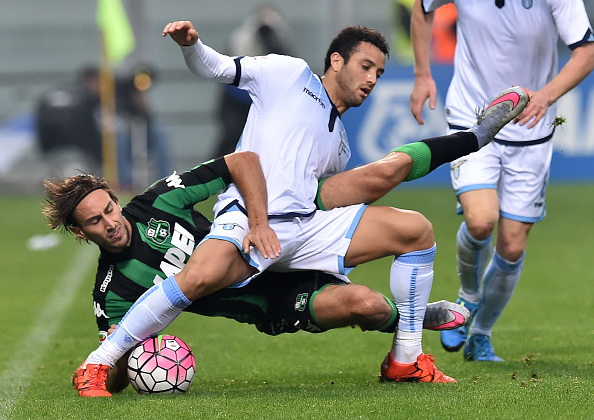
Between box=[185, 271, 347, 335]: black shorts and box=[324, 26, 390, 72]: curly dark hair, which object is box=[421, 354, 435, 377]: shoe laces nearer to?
box=[185, 271, 347, 335]: black shorts

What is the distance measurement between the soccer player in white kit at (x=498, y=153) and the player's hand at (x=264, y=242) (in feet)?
4.52

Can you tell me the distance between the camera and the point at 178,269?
17.4 ft

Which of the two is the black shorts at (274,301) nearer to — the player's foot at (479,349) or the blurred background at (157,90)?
the player's foot at (479,349)

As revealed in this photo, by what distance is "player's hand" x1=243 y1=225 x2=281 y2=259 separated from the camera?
502 cm

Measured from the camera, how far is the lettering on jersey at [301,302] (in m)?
5.25

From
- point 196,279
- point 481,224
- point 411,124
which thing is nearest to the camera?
point 196,279

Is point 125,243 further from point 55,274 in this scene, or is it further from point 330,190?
point 55,274

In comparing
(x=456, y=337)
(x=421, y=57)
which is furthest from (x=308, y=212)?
(x=421, y=57)

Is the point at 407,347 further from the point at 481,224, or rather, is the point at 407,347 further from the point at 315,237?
the point at 481,224

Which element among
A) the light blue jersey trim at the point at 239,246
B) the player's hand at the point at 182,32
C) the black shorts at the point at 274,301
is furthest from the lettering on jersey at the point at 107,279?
the player's hand at the point at 182,32

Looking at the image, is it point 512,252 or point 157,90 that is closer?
point 512,252

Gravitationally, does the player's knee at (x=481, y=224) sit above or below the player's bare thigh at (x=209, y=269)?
below

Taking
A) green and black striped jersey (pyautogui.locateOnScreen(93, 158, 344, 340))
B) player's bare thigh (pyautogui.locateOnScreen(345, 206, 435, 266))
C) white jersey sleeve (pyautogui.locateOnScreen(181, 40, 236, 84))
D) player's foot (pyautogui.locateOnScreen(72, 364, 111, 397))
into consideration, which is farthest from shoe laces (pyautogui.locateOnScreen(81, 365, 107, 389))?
white jersey sleeve (pyautogui.locateOnScreen(181, 40, 236, 84))

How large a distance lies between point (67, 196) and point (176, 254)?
627 mm
